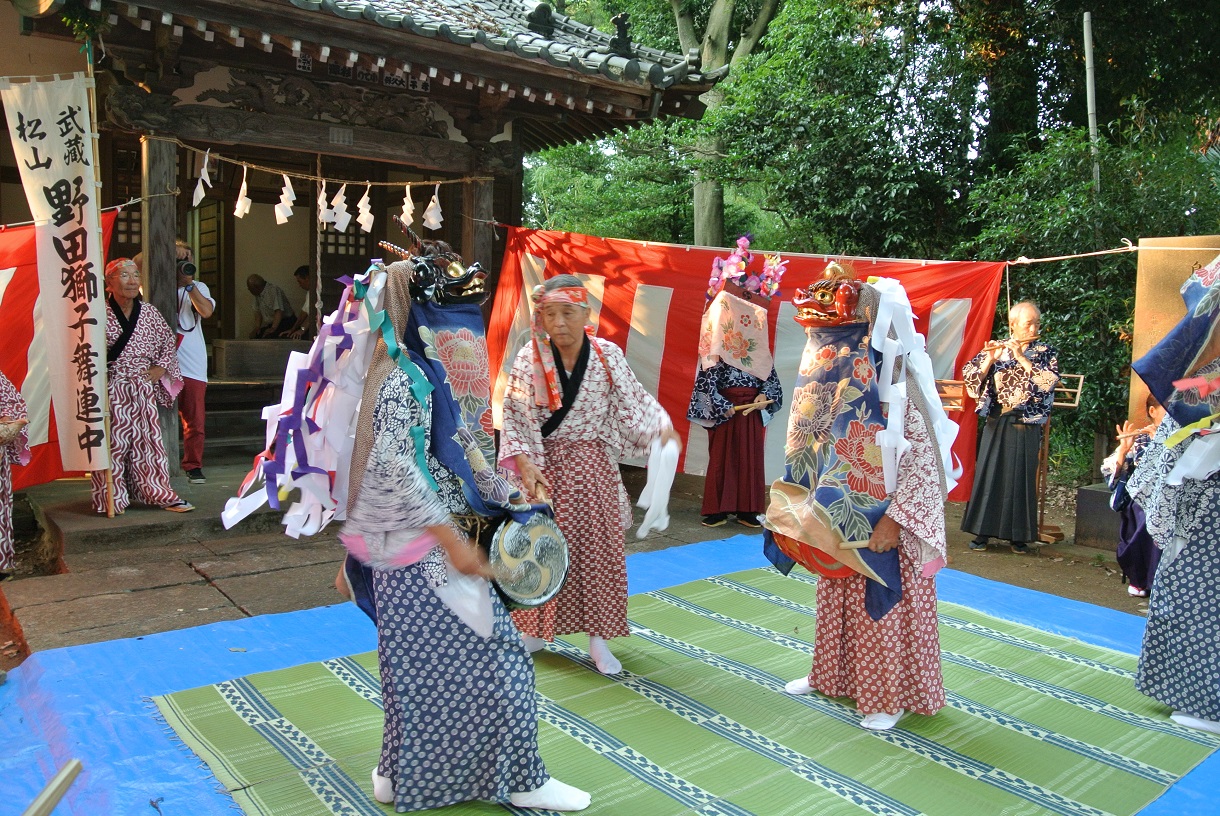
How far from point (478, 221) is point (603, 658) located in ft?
16.3

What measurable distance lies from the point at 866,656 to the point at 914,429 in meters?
0.92

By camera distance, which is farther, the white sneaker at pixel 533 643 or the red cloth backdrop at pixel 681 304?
the red cloth backdrop at pixel 681 304

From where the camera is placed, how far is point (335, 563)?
5727mm

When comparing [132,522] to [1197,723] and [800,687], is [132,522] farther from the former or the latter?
[1197,723]

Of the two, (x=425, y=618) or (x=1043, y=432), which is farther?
(x=1043, y=432)

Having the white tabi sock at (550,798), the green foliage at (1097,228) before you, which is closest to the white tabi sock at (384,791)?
the white tabi sock at (550,798)

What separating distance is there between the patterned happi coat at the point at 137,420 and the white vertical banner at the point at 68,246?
1.37 feet

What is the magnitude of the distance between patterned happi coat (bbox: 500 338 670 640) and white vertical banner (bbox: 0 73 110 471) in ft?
10.6

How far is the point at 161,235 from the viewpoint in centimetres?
656

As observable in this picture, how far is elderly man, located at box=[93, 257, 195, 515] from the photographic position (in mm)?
6117

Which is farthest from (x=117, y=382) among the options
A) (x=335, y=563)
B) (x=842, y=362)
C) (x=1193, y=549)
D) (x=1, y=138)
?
(x=1193, y=549)

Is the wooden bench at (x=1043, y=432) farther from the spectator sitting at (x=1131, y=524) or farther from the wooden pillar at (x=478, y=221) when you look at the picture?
the wooden pillar at (x=478, y=221)

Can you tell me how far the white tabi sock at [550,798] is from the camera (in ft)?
9.21

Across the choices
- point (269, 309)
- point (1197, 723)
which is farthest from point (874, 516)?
point (269, 309)
